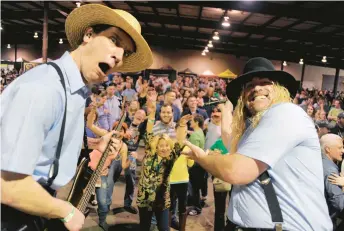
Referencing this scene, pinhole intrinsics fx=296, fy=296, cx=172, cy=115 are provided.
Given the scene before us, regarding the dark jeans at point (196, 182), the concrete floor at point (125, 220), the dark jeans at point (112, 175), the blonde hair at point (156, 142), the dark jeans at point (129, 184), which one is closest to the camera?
the blonde hair at point (156, 142)

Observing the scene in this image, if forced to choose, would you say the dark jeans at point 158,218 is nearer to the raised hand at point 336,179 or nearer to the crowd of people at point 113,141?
the crowd of people at point 113,141

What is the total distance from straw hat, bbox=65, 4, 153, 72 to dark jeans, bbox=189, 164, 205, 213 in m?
3.70

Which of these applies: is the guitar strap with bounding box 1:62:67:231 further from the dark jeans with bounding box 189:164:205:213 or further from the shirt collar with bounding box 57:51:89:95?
the dark jeans with bounding box 189:164:205:213

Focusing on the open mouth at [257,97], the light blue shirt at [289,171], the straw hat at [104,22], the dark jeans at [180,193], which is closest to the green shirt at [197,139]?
the dark jeans at [180,193]

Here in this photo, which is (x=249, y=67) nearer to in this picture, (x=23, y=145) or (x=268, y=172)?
(x=268, y=172)

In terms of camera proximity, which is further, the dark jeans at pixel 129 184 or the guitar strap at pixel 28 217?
the dark jeans at pixel 129 184

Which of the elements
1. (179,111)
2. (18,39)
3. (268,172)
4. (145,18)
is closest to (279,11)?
(179,111)

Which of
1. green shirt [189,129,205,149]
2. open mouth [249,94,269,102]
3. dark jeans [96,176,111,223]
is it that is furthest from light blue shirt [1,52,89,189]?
green shirt [189,129,205,149]

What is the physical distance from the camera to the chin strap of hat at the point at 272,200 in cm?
160

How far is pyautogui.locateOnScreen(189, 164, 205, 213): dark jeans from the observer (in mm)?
5426

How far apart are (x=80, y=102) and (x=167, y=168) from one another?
2.64m

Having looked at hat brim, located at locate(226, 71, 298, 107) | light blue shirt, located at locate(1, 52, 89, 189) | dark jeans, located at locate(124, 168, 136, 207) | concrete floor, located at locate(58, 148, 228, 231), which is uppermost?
hat brim, located at locate(226, 71, 298, 107)

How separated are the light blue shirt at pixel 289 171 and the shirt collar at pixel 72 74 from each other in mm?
901

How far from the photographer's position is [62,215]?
1273mm
